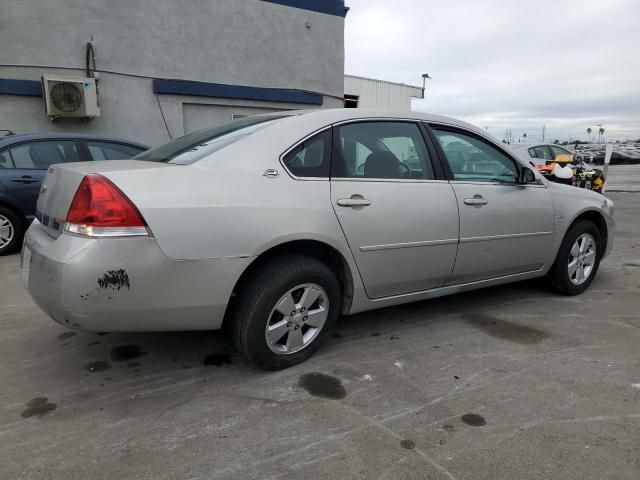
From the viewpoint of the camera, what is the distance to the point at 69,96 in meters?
8.14

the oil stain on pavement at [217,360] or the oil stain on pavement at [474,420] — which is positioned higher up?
the oil stain on pavement at [217,360]

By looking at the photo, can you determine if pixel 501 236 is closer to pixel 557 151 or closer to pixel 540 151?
pixel 540 151

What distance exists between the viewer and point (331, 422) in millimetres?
2393

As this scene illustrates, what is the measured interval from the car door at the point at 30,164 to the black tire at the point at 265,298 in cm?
428

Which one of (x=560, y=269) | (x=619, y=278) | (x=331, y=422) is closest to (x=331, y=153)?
(x=331, y=422)

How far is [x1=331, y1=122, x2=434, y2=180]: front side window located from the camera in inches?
121

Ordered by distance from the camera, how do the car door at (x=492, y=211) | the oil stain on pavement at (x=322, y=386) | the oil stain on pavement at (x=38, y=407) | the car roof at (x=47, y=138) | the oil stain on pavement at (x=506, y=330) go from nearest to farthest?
1. the oil stain on pavement at (x=38, y=407)
2. the oil stain on pavement at (x=322, y=386)
3. the oil stain on pavement at (x=506, y=330)
4. the car door at (x=492, y=211)
5. the car roof at (x=47, y=138)

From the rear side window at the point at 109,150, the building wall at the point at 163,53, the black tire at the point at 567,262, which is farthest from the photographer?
the building wall at the point at 163,53

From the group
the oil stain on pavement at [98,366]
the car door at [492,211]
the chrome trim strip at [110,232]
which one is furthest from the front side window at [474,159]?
the oil stain on pavement at [98,366]

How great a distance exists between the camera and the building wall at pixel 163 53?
8.14 meters

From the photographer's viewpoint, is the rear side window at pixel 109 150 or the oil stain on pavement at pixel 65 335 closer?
the oil stain on pavement at pixel 65 335

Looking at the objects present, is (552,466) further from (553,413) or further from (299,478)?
(299,478)

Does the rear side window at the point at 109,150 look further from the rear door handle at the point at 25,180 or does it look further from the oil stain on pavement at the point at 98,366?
the oil stain on pavement at the point at 98,366

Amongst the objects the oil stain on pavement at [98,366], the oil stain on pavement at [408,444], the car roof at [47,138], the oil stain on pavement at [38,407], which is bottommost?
the oil stain on pavement at [408,444]
